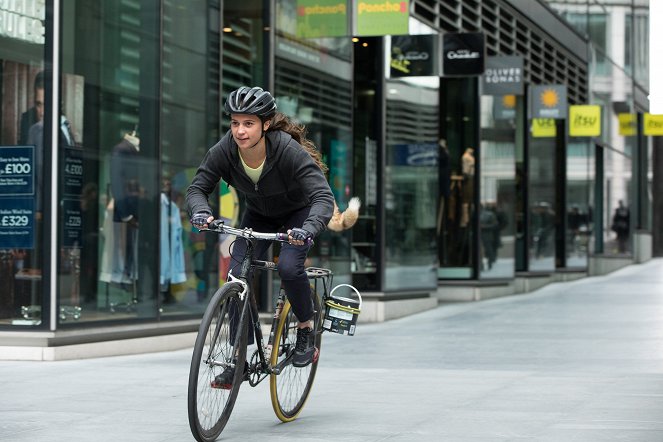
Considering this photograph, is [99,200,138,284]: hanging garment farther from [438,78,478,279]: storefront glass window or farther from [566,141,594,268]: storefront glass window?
[566,141,594,268]: storefront glass window

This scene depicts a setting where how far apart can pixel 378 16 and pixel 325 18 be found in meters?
0.67

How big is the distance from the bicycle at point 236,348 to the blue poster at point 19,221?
4.54 m

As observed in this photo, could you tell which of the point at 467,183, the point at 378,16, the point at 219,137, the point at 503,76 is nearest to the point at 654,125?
the point at 503,76

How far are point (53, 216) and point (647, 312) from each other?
9659 millimetres

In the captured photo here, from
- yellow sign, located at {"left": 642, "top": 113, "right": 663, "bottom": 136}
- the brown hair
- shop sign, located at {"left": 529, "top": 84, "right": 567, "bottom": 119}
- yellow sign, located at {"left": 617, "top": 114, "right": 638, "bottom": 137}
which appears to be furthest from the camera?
yellow sign, located at {"left": 617, "top": 114, "right": 638, "bottom": 137}

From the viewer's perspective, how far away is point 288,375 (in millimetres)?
7680

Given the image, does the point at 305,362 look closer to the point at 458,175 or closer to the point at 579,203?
the point at 458,175

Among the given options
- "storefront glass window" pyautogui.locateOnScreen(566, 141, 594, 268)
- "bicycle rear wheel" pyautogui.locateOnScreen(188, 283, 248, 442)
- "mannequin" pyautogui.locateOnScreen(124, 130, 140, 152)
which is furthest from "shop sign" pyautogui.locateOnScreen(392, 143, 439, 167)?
"storefront glass window" pyautogui.locateOnScreen(566, 141, 594, 268)

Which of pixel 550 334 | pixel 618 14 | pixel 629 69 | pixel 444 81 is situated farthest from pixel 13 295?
pixel 629 69

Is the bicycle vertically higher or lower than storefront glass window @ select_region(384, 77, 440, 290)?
lower

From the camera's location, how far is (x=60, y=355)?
440 inches

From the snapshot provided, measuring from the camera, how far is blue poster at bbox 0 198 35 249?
37.5 ft

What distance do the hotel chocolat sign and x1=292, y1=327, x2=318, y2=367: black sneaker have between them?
14380 millimetres

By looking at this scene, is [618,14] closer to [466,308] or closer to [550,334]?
[466,308]
